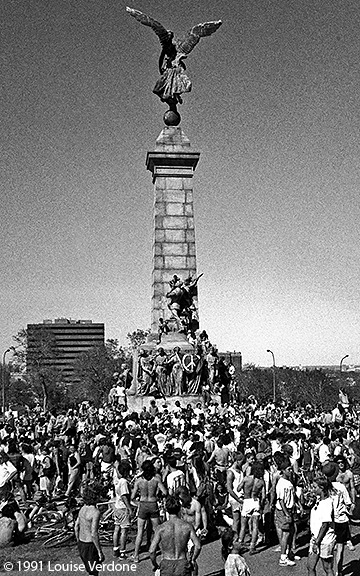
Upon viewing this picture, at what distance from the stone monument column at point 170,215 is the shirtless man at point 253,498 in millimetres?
25359

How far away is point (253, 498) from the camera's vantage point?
11.1 m

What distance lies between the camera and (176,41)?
40000 mm

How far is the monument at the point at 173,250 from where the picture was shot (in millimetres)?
32906

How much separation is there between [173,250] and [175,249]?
0.11m

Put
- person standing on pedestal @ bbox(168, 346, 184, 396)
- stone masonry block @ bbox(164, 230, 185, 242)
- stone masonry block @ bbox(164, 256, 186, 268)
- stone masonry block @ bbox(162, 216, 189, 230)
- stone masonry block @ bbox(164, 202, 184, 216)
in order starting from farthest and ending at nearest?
stone masonry block @ bbox(164, 202, 184, 216)
stone masonry block @ bbox(162, 216, 189, 230)
stone masonry block @ bbox(164, 230, 185, 242)
stone masonry block @ bbox(164, 256, 186, 268)
person standing on pedestal @ bbox(168, 346, 184, 396)

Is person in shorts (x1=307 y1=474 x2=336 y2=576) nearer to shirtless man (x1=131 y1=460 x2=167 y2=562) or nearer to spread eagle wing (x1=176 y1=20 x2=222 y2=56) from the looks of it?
shirtless man (x1=131 y1=460 x2=167 y2=562)

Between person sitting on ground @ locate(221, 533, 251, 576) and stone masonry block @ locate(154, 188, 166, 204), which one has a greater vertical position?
stone masonry block @ locate(154, 188, 166, 204)

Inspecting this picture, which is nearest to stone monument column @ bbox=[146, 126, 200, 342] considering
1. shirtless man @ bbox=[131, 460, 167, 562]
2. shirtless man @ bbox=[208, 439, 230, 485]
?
shirtless man @ bbox=[208, 439, 230, 485]

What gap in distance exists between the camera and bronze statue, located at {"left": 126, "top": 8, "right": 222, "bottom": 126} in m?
39.3

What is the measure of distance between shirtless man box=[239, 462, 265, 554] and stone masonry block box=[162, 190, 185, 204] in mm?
27860

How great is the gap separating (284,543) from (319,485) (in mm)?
1955

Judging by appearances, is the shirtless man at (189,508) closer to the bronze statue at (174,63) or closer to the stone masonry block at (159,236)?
the stone masonry block at (159,236)

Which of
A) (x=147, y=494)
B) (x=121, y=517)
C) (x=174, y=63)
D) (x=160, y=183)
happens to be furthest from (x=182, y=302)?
(x=147, y=494)

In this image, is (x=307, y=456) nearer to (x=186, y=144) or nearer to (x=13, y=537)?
(x=13, y=537)
